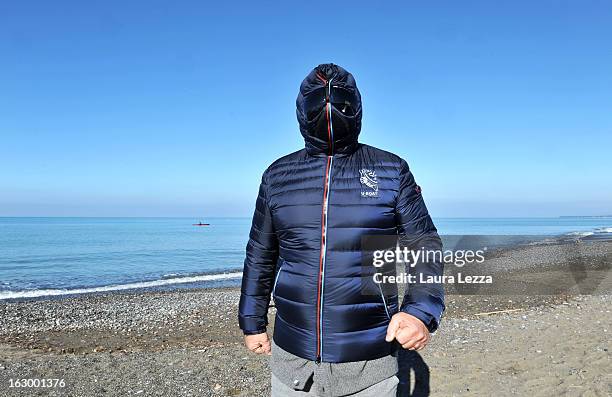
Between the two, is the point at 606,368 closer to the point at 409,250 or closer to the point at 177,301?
the point at 409,250

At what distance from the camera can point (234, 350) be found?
865 centimetres

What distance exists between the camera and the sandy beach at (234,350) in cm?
675

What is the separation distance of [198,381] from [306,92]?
5922mm

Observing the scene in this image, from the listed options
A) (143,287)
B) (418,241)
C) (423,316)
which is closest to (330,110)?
(418,241)

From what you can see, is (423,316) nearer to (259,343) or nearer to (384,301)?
(384,301)

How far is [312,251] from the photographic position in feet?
7.79

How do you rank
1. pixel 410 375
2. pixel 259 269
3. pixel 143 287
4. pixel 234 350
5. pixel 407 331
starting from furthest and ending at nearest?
pixel 143 287 < pixel 234 350 < pixel 410 375 < pixel 259 269 < pixel 407 331

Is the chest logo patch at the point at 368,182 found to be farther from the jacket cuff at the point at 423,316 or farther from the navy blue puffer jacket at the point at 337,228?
the jacket cuff at the point at 423,316

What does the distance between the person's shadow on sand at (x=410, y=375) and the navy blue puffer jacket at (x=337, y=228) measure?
418 centimetres

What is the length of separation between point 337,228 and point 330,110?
1.93 ft

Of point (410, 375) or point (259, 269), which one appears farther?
point (410, 375)

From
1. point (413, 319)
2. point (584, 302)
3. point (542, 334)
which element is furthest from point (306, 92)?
point (584, 302)

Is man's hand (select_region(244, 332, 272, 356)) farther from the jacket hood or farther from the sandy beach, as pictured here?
the sandy beach

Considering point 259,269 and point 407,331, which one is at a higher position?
point 259,269
